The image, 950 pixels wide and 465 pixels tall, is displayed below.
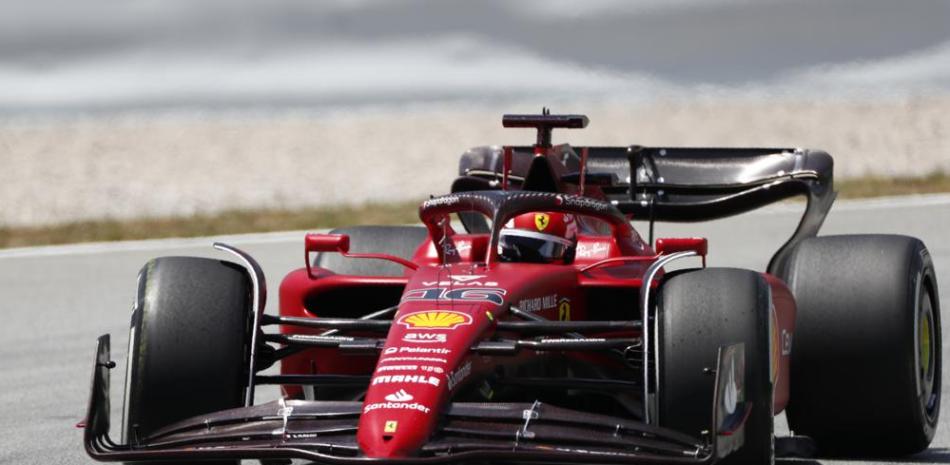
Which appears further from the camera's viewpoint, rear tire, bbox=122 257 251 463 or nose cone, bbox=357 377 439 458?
rear tire, bbox=122 257 251 463

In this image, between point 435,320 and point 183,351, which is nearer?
point 435,320

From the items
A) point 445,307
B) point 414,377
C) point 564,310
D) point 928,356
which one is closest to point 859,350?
point 928,356

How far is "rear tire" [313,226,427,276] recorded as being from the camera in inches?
310

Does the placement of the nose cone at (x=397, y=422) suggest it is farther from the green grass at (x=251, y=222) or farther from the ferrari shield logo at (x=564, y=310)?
the green grass at (x=251, y=222)

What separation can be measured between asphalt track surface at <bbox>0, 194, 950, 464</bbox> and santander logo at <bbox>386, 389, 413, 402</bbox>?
2.24 meters

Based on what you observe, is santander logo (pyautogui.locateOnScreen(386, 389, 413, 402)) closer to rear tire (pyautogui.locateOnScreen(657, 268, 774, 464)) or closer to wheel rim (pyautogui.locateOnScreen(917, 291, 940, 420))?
rear tire (pyautogui.locateOnScreen(657, 268, 774, 464))

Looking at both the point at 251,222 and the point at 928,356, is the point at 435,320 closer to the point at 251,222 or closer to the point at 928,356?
the point at 928,356

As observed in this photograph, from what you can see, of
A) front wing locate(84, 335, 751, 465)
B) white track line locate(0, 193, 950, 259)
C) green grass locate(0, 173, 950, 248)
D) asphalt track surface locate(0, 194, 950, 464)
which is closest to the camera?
front wing locate(84, 335, 751, 465)

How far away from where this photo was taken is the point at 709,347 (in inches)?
202

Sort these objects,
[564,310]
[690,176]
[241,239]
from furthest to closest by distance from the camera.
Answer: [241,239] < [690,176] < [564,310]

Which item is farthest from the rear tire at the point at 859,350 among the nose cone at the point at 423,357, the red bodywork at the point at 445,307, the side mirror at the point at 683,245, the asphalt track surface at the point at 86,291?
the nose cone at the point at 423,357

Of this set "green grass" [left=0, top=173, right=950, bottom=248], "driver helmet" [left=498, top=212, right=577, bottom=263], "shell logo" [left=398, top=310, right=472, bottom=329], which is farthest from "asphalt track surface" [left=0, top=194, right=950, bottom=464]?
"shell logo" [left=398, top=310, right=472, bottom=329]

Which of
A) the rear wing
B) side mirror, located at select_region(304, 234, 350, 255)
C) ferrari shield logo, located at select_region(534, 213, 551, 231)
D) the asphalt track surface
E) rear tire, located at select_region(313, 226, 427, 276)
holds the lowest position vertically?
the asphalt track surface

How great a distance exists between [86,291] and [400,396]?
27.6ft
